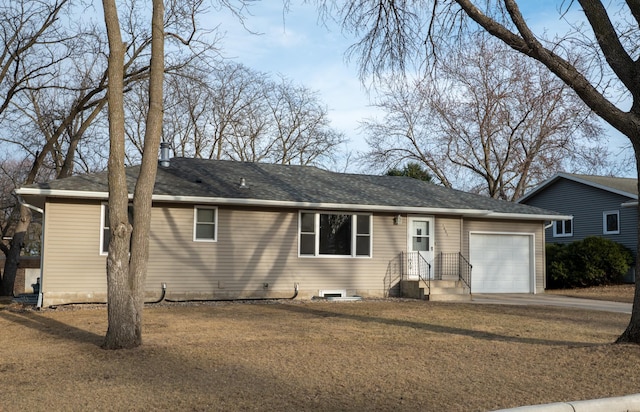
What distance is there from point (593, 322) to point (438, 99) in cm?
2144

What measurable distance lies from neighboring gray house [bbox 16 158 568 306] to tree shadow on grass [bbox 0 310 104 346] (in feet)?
5.15

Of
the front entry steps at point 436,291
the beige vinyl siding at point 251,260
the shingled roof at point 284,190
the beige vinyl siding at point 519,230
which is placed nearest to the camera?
the shingled roof at point 284,190

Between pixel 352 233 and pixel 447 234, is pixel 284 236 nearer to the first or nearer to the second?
pixel 352 233

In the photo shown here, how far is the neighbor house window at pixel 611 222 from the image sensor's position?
25016 millimetres

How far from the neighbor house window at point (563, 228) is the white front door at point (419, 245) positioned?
12234 millimetres

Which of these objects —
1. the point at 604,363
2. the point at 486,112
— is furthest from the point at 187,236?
the point at 486,112

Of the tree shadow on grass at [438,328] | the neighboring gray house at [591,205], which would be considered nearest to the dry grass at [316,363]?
the tree shadow on grass at [438,328]

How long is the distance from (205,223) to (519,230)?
10.4 m

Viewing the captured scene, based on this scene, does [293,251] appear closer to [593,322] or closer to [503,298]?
[503,298]

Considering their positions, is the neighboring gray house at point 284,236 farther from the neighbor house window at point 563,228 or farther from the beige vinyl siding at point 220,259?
the neighbor house window at point 563,228

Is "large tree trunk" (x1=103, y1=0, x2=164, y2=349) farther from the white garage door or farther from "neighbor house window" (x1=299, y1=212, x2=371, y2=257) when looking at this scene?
the white garage door

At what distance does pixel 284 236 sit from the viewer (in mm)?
16500

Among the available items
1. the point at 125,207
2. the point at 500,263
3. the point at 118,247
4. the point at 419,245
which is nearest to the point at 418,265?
the point at 419,245

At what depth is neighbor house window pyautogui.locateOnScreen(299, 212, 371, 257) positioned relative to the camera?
661 inches
